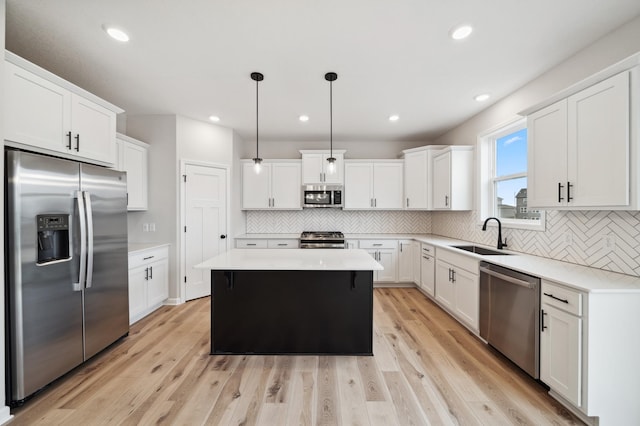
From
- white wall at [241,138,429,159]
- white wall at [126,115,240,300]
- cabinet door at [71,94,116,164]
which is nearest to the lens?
cabinet door at [71,94,116,164]

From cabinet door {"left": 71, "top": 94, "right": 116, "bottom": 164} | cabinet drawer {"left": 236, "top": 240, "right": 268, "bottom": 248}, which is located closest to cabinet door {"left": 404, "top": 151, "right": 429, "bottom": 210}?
cabinet drawer {"left": 236, "top": 240, "right": 268, "bottom": 248}

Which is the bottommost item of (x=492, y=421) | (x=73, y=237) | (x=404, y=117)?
(x=492, y=421)

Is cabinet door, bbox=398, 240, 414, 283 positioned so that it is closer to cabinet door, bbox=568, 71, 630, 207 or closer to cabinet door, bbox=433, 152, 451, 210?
cabinet door, bbox=433, 152, 451, 210

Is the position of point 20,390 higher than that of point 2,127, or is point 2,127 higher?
point 2,127

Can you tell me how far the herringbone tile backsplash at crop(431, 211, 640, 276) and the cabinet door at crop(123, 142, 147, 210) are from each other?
4745mm

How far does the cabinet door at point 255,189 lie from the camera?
15.9 feet

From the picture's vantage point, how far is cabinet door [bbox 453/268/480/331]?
9.18 feet

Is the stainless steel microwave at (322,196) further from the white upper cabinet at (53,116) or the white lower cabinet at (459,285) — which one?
the white upper cabinet at (53,116)

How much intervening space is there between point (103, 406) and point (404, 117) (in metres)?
4.42

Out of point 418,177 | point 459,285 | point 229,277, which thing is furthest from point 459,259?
point 229,277

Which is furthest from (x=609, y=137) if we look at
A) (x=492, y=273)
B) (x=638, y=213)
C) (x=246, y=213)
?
(x=246, y=213)

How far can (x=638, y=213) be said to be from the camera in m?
1.89

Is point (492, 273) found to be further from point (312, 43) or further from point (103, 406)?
point (103, 406)

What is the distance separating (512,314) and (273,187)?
12.6 ft
